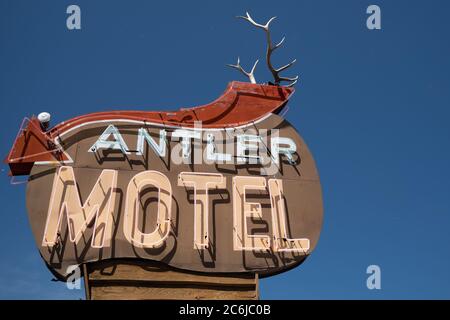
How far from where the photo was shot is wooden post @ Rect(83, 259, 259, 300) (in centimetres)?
1226

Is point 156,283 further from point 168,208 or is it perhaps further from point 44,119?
point 44,119

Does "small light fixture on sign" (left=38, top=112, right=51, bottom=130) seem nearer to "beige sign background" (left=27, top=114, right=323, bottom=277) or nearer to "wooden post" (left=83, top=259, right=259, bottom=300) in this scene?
"beige sign background" (left=27, top=114, right=323, bottom=277)

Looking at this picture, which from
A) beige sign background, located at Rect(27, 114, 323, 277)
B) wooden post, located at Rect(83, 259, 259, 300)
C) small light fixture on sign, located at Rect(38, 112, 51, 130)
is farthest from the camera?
small light fixture on sign, located at Rect(38, 112, 51, 130)

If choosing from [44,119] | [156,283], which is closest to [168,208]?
[156,283]

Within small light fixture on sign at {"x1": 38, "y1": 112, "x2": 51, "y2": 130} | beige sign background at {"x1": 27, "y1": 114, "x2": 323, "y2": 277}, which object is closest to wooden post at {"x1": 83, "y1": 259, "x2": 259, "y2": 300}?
beige sign background at {"x1": 27, "y1": 114, "x2": 323, "y2": 277}

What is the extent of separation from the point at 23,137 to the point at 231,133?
208 inches

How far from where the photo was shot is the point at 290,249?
1335 cm

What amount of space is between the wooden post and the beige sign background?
18 cm

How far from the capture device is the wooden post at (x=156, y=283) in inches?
483

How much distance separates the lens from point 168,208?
44.0 ft

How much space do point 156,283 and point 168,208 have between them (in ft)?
6.10

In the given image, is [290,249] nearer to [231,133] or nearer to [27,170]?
[231,133]

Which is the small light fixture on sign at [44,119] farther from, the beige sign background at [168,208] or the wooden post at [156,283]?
the wooden post at [156,283]
